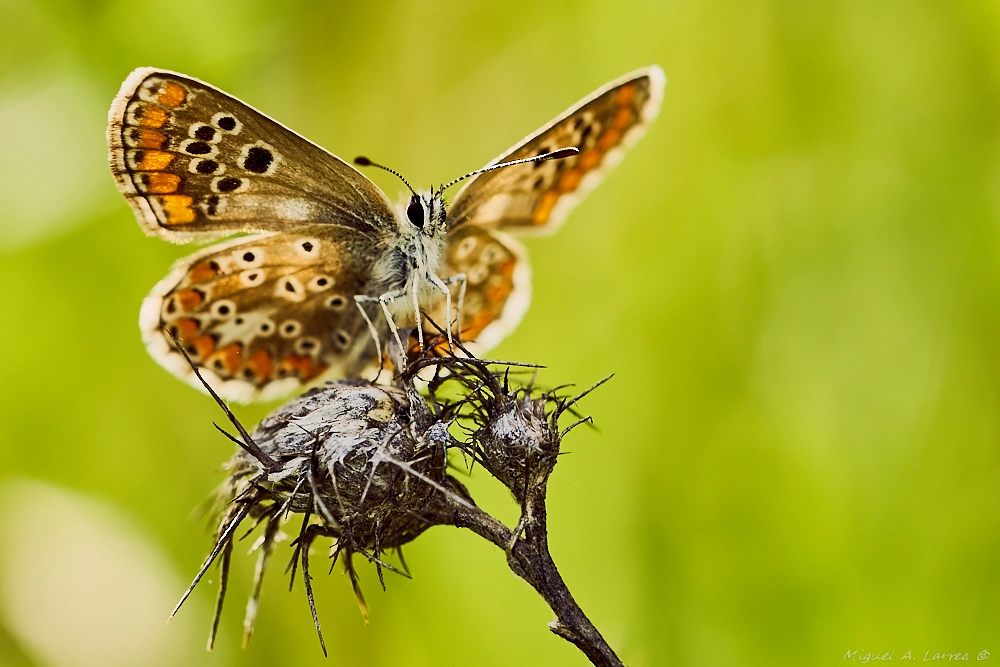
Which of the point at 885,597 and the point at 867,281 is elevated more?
the point at 867,281

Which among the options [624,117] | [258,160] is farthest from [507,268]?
[258,160]

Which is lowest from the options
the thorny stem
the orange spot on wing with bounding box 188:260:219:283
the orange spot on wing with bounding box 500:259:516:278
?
the thorny stem

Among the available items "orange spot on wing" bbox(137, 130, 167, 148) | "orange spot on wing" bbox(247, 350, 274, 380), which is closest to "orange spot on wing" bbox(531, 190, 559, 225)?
"orange spot on wing" bbox(247, 350, 274, 380)

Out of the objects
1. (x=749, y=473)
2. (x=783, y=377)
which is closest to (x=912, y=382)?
(x=783, y=377)

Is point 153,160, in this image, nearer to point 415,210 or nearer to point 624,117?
point 415,210

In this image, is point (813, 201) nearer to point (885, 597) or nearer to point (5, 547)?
point (885, 597)

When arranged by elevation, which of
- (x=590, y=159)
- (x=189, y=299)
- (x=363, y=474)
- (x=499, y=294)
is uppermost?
(x=590, y=159)

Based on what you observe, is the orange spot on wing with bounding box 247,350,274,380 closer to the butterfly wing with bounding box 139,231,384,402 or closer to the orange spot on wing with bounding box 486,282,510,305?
the butterfly wing with bounding box 139,231,384,402
